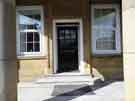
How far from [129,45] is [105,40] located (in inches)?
276

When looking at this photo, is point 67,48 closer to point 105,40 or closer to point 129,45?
point 105,40

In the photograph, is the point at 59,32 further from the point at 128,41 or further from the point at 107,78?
the point at 128,41

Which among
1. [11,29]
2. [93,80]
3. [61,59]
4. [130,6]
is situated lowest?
[93,80]

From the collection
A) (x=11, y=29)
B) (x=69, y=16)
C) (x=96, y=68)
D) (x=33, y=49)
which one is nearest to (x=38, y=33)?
(x=33, y=49)

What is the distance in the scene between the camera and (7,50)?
21.5ft

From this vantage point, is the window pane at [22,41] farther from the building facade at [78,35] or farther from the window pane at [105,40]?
the window pane at [105,40]

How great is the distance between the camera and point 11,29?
6.66 meters

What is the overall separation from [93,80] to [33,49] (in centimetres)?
313

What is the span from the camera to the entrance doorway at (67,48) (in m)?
13.8

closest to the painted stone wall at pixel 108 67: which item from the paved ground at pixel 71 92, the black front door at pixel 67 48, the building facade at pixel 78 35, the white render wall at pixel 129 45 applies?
the building facade at pixel 78 35

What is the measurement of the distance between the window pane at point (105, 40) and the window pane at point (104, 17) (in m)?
0.37

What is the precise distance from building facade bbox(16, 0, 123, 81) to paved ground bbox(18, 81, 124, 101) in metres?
1.02

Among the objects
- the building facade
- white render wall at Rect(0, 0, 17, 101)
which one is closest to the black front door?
the building facade

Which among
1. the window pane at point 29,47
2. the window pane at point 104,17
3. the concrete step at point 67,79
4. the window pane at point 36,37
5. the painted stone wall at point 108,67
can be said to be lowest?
the concrete step at point 67,79
